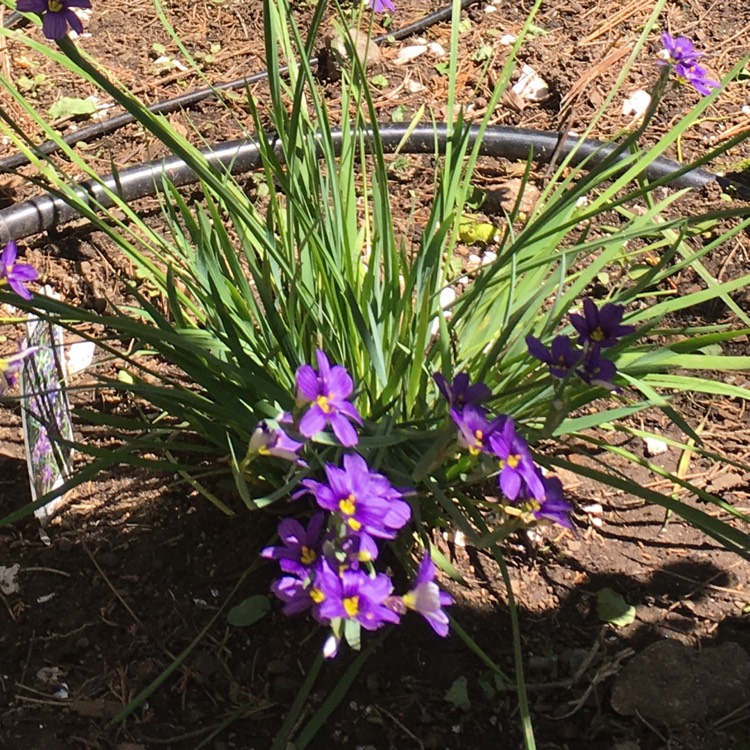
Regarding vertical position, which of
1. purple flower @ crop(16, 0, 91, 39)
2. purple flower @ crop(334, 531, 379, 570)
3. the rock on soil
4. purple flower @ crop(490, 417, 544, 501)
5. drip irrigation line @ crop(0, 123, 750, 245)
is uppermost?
purple flower @ crop(16, 0, 91, 39)

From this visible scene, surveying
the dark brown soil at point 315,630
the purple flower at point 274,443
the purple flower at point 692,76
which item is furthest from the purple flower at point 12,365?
the purple flower at point 692,76

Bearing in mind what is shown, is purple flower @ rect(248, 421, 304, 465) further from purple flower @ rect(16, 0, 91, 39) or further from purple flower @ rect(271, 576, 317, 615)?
purple flower @ rect(16, 0, 91, 39)

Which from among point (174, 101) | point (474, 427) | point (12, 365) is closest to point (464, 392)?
point (474, 427)

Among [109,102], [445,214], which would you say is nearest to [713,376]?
[445,214]

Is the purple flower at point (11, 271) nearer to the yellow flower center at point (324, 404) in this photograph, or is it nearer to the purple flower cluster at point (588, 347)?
the yellow flower center at point (324, 404)

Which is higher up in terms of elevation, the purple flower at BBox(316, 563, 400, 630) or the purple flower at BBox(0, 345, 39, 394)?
the purple flower at BBox(316, 563, 400, 630)

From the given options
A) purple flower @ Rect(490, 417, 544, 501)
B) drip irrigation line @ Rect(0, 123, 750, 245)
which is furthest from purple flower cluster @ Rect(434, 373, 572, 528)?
drip irrigation line @ Rect(0, 123, 750, 245)

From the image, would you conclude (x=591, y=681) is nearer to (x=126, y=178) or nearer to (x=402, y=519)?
(x=402, y=519)
